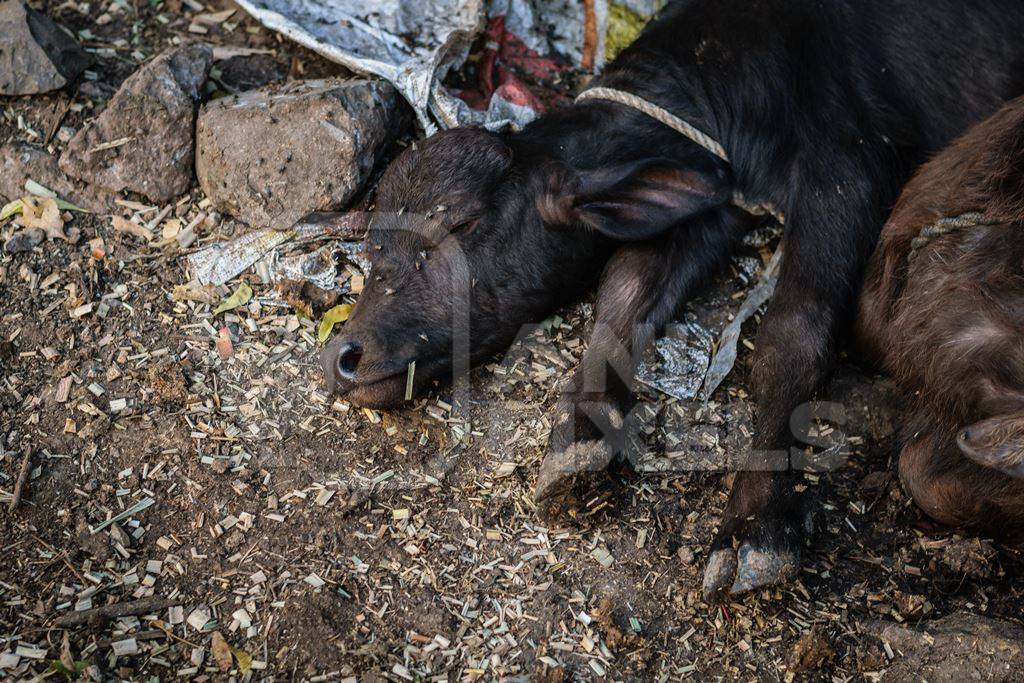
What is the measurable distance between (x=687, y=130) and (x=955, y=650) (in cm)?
222

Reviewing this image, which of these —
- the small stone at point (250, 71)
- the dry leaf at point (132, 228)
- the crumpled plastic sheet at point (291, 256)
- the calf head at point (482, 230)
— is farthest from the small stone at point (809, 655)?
the small stone at point (250, 71)

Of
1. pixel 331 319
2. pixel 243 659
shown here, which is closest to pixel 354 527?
pixel 243 659

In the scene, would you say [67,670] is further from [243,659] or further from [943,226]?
[943,226]

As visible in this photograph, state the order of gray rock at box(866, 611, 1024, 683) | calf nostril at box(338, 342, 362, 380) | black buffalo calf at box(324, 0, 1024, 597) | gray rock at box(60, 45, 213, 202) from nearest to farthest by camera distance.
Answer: gray rock at box(866, 611, 1024, 683), calf nostril at box(338, 342, 362, 380), black buffalo calf at box(324, 0, 1024, 597), gray rock at box(60, 45, 213, 202)

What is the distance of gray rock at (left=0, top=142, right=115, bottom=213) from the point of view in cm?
445

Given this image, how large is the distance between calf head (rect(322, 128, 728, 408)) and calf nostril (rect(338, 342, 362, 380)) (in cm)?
10

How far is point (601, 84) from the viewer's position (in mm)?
4453

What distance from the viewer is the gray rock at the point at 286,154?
4.37 m

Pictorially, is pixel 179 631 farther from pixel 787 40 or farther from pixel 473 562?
pixel 787 40

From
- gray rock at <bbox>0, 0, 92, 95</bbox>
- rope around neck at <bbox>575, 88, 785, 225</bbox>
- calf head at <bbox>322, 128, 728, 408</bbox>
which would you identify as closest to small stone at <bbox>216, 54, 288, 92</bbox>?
gray rock at <bbox>0, 0, 92, 95</bbox>

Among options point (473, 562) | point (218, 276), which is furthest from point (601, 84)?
point (473, 562)

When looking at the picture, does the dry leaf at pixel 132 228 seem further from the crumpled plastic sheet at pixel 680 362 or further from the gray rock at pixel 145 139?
the crumpled plastic sheet at pixel 680 362

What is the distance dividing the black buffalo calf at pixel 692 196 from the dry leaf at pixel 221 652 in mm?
978

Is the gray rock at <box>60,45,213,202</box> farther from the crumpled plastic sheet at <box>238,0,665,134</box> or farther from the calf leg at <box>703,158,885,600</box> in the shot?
the calf leg at <box>703,158,885,600</box>
